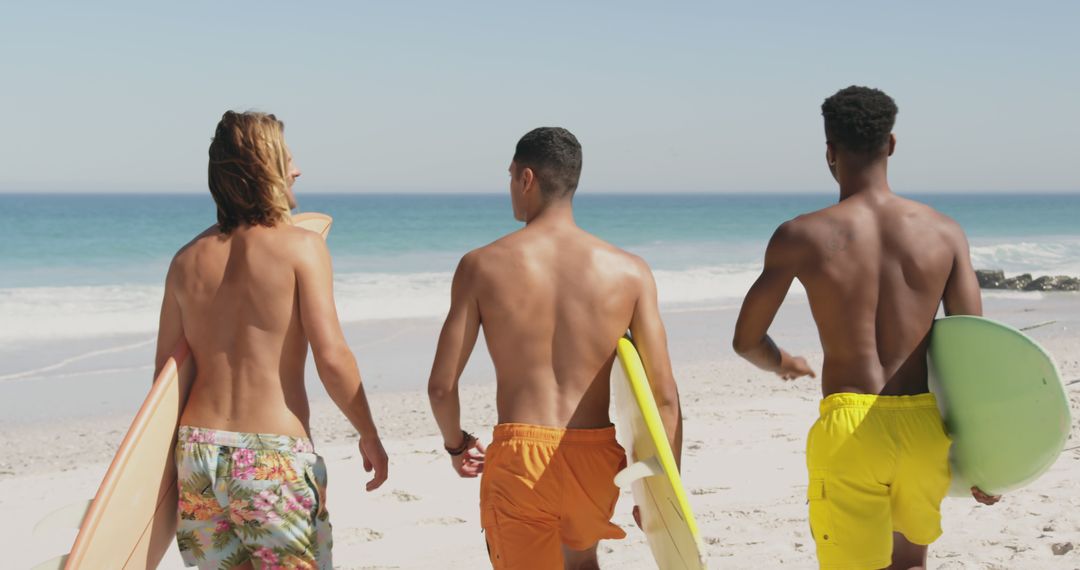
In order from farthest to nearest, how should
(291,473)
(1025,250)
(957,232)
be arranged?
(1025,250)
(957,232)
(291,473)

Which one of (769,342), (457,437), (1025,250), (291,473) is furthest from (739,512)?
(1025,250)

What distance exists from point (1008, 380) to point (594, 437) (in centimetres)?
117

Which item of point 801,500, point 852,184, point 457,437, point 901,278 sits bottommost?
point 801,500

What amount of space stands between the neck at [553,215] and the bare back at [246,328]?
67 centimetres

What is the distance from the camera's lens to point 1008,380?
9.86 feet

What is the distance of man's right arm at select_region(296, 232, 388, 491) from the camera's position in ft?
9.61

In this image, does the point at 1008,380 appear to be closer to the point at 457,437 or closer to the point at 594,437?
the point at 594,437

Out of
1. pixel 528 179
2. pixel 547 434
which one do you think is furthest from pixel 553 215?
pixel 547 434

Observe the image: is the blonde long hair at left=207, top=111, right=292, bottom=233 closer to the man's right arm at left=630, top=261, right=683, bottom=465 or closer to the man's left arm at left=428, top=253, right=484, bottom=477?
the man's left arm at left=428, top=253, right=484, bottom=477

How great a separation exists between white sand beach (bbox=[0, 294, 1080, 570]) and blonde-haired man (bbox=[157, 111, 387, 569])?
606 millimetres

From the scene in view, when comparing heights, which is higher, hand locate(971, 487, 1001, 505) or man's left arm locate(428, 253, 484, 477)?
man's left arm locate(428, 253, 484, 477)

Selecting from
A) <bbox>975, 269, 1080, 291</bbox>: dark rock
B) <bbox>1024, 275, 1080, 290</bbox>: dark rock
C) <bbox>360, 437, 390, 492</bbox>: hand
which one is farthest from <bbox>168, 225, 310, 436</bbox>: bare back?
<bbox>1024, 275, 1080, 290</bbox>: dark rock

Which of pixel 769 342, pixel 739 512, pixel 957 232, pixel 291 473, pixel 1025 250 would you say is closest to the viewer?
pixel 291 473

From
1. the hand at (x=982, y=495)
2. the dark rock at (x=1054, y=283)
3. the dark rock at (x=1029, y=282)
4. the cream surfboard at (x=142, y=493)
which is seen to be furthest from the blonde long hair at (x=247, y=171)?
the dark rock at (x=1054, y=283)
